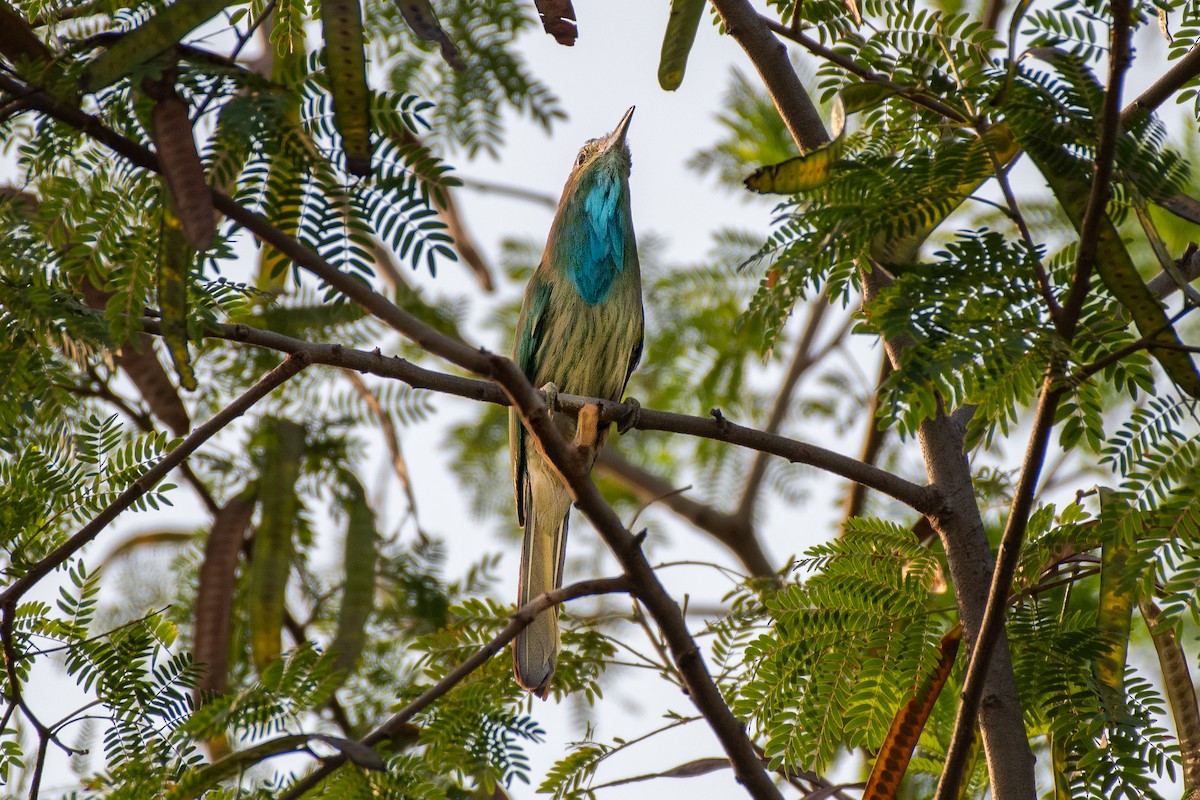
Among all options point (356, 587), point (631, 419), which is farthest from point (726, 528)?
point (631, 419)

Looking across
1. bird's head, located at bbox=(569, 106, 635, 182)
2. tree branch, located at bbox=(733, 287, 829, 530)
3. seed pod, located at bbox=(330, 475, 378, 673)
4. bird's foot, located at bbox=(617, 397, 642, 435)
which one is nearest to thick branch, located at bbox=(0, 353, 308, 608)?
bird's foot, located at bbox=(617, 397, 642, 435)

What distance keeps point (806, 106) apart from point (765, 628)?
1519 mm

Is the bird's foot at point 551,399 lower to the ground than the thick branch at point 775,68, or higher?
lower

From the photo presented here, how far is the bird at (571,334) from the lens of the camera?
4.65 m

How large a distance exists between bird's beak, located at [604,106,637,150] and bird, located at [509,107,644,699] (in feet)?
1.01

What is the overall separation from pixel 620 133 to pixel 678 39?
286 cm

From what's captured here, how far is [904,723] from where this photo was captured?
9.16 ft

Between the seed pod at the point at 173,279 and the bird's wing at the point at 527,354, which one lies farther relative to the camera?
the bird's wing at the point at 527,354

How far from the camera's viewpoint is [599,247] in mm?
4805

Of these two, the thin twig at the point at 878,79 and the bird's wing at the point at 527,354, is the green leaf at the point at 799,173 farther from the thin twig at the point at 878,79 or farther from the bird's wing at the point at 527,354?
the bird's wing at the point at 527,354

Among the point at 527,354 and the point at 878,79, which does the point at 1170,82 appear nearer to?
the point at 878,79

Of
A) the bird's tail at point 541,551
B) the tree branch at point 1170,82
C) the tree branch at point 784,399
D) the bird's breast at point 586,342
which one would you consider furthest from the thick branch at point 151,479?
the tree branch at point 784,399

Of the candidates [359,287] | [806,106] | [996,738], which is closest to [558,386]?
[806,106]

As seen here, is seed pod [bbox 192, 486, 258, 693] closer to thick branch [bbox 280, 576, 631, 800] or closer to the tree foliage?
the tree foliage
